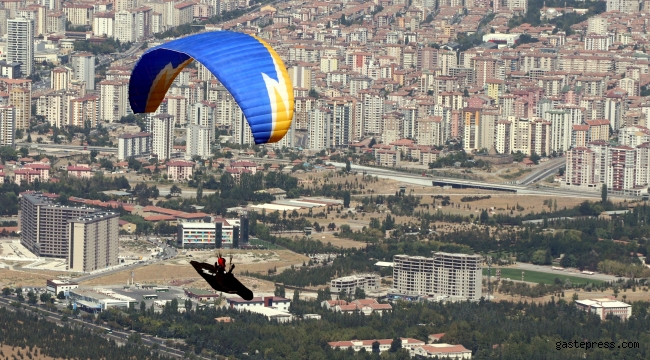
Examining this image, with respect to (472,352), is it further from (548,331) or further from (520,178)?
(520,178)

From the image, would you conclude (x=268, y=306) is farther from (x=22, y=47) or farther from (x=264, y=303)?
(x=22, y=47)

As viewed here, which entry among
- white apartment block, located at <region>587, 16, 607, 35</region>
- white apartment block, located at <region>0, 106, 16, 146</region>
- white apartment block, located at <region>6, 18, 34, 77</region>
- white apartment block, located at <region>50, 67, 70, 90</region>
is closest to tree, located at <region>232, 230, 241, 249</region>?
white apartment block, located at <region>0, 106, 16, 146</region>

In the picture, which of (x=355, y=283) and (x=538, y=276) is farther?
(x=538, y=276)

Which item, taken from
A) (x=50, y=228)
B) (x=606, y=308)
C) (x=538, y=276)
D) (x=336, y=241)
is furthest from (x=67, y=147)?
(x=606, y=308)

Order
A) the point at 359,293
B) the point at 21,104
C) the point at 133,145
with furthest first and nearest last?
the point at 21,104 → the point at 133,145 → the point at 359,293

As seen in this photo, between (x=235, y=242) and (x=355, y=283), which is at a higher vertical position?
(x=235, y=242)

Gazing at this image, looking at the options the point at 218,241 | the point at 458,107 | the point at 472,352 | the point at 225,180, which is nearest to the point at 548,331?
the point at 472,352
